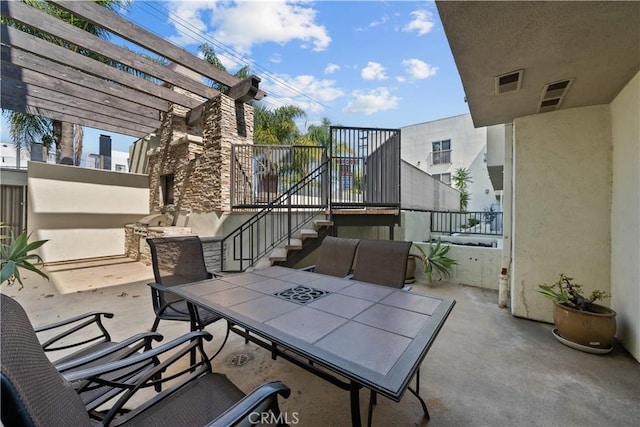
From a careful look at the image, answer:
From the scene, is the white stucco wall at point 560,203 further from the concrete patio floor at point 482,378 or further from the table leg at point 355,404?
the table leg at point 355,404

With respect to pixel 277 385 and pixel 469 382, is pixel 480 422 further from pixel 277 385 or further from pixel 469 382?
pixel 277 385

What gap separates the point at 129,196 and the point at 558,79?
9961mm

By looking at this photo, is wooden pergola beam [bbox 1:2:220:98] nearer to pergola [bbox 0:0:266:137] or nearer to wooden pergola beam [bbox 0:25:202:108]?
pergola [bbox 0:0:266:137]

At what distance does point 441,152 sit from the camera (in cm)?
1454

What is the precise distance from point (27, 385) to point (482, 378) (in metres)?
2.71

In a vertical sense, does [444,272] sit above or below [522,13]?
below

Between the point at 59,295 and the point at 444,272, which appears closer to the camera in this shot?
Result: the point at 59,295

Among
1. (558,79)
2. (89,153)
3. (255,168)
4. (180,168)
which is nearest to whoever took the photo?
(558,79)

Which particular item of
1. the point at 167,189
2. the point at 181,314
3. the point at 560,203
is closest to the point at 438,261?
the point at 560,203

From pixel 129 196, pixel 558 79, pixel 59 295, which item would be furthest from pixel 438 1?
pixel 129 196

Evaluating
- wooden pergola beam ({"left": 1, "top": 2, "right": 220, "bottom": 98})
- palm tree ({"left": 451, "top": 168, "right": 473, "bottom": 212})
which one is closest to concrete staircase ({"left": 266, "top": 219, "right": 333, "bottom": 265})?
wooden pergola beam ({"left": 1, "top": 2, "right": 220, "bottom": 98})

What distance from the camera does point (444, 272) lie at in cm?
493

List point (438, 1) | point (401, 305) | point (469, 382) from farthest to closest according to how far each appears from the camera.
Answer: point (469, 382)
point (401, 305)
point (438, 1)

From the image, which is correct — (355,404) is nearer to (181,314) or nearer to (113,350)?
(113,350)
